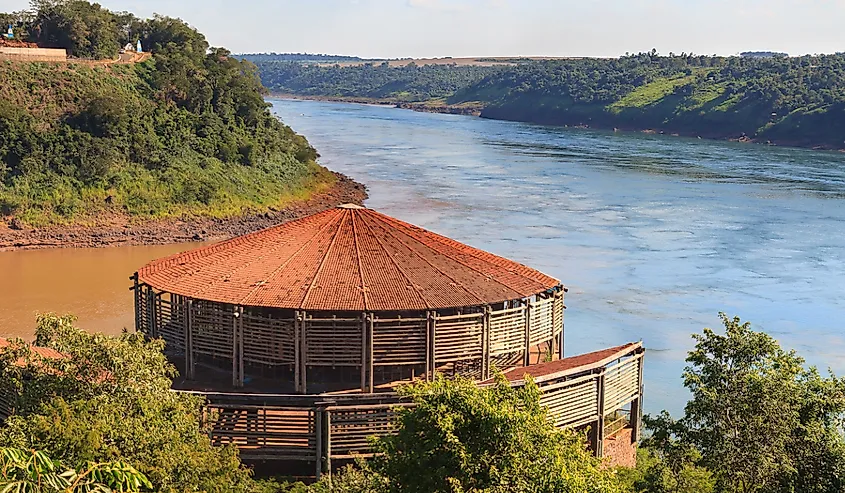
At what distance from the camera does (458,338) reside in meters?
18.7

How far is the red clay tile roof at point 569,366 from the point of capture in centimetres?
1756

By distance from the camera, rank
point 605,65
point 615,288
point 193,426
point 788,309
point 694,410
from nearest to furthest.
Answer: point 193,426 < point 694,410 < point 788,309 < point 615,288 < point 605,65

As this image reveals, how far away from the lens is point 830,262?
44.0 metres

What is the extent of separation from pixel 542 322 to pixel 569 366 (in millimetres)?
2072

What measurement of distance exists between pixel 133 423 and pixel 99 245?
35.7 metres

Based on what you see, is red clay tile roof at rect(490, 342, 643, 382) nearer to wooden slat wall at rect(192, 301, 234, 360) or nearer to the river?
wooden slat wall at rect(192, 301, 234, 360)

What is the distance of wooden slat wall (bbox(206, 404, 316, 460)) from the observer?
54.4 feet

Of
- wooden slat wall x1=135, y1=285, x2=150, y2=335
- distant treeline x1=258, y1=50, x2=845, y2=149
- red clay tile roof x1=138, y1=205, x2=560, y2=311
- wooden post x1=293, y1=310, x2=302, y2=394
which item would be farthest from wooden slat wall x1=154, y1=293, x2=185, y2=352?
distant treeline x1=258, y1=50, x2=845, y2=149

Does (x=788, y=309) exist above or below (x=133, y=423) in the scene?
below

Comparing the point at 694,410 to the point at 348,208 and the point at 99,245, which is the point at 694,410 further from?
the point at 99,245

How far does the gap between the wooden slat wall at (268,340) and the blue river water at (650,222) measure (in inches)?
427

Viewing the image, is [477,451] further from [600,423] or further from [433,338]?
[600,423]

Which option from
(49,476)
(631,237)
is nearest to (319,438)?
(49,476)

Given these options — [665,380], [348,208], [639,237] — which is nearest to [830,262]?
[639,237]
